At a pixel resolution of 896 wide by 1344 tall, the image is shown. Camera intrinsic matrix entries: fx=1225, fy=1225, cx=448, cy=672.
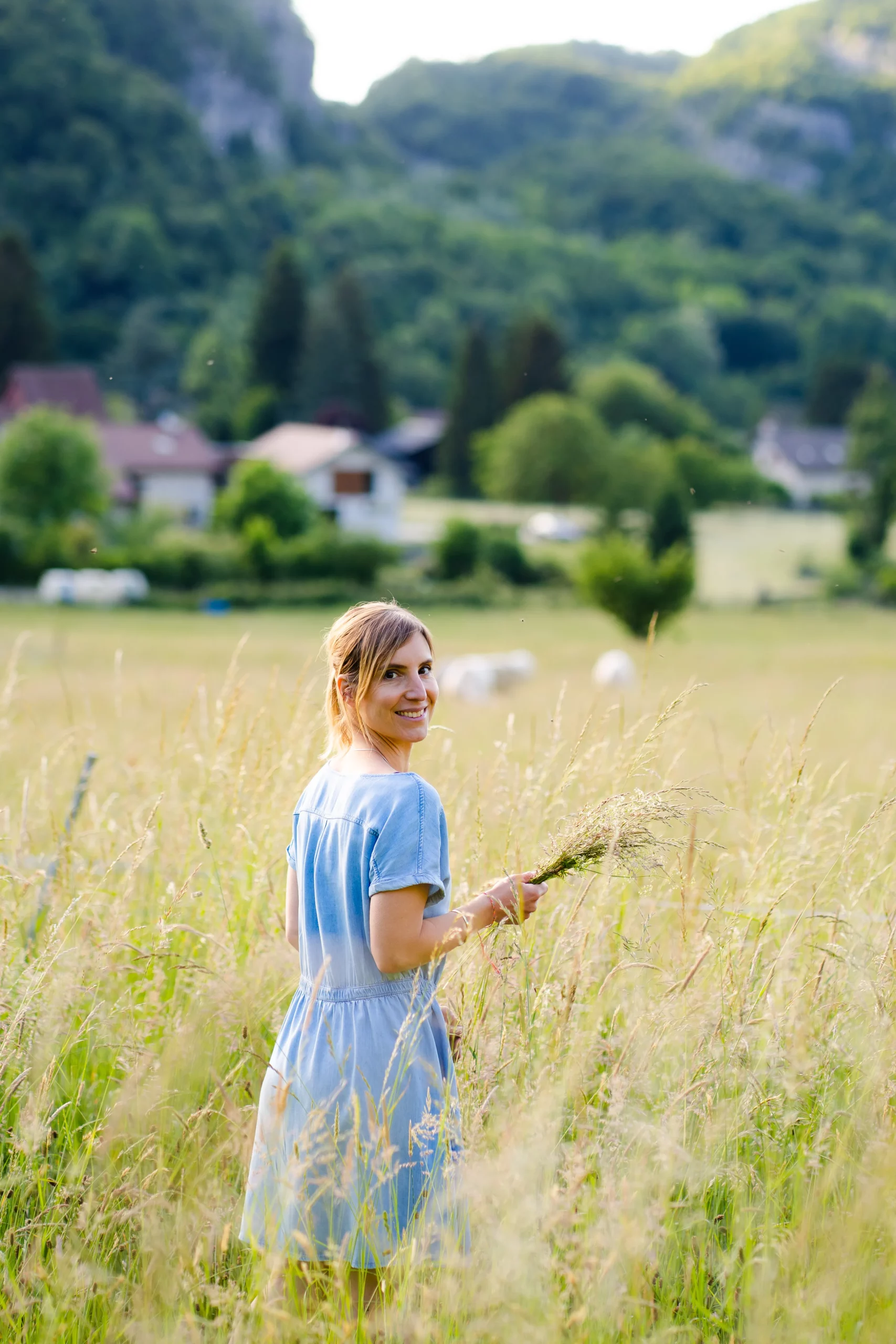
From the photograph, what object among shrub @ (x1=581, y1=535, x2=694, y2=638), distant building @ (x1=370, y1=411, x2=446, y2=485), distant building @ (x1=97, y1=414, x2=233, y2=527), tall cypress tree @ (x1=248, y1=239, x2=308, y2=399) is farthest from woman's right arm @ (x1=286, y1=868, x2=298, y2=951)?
tall cypress tree @ (x1=248, y1=239, x2=308, y2=399)

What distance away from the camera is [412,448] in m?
94.6

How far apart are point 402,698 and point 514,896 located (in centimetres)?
42

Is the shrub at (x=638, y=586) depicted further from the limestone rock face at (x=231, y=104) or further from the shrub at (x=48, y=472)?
the limestone rock face at (x=231, y=104)

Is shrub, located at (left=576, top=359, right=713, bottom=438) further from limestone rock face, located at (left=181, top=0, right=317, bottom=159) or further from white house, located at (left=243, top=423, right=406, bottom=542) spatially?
limestone rock face, located at (left=181, top=0, right=317, bottom=159)

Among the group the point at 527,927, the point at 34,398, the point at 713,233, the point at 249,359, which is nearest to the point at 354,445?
the point at 34,398

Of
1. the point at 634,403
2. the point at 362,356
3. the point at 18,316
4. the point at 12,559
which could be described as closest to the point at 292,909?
the point at 12,559

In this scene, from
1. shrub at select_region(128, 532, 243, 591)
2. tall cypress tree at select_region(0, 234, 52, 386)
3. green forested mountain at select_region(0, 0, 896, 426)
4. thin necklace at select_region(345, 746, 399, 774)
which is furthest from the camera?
green forested mountain at select_region(0, 0, 896, 426)

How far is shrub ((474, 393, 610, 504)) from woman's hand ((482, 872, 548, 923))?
76.7 metres

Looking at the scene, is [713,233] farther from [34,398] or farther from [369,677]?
[369,677]

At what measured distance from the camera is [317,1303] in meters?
1.93

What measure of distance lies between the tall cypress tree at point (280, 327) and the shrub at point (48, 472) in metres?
41.2

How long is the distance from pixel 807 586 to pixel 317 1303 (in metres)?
51.9

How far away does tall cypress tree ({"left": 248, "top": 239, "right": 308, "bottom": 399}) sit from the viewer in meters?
→ 90.8

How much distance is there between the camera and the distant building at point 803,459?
96.3 metres
